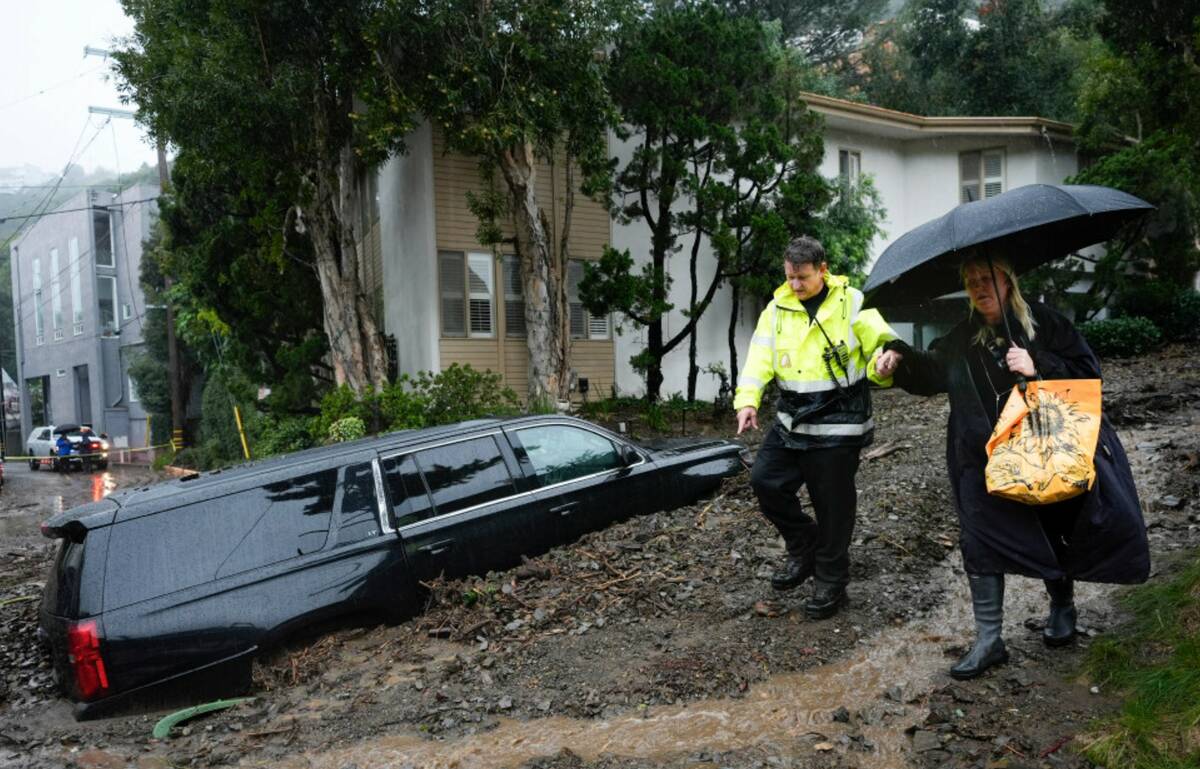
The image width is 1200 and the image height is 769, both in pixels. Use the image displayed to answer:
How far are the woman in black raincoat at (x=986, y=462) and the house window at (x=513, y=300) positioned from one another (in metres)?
13.1

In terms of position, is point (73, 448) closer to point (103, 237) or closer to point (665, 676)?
point (103, 237)

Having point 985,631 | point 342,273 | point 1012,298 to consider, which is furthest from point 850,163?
point 985,631

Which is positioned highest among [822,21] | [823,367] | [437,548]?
[822,21]

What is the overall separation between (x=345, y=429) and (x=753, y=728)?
10.5 meters

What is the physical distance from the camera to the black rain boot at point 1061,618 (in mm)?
4148

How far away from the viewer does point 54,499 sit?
19.5 metres

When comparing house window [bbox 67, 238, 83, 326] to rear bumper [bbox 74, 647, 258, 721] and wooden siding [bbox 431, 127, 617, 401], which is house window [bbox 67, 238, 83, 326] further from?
rear bumper [bbox 74, 647, 258, 721]

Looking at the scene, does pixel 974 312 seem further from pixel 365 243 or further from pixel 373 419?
pixel 365 243

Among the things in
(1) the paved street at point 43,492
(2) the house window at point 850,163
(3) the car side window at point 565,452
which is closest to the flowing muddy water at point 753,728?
(3) the car side window at point 565,452

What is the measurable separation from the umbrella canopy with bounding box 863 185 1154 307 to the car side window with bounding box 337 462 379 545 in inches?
121

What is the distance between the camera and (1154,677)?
11.9ft

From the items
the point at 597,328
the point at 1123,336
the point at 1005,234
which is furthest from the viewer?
the point at 597,328

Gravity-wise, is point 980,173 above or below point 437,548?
above

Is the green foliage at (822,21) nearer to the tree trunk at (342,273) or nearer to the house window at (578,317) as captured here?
the house window at (578,317)
